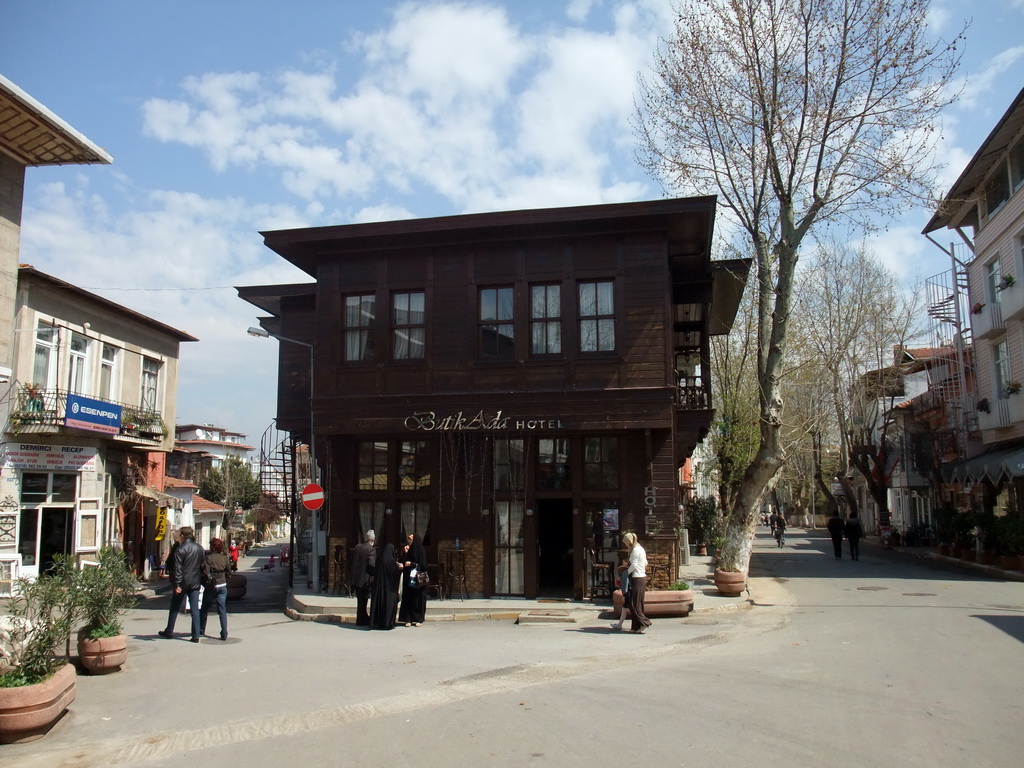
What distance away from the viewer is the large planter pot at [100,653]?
10.5 m

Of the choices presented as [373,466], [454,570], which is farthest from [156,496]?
[454,570]

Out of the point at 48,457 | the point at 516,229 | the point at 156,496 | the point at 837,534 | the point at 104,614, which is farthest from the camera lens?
the point at 837,534

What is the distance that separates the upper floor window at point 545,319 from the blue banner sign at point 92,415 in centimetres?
1424

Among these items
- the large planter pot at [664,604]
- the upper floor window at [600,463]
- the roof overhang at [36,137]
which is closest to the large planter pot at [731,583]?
the large planter pot at [664,604]

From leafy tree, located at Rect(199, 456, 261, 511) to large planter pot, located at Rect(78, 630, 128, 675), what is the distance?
148ft

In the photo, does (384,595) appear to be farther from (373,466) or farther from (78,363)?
(78,363)

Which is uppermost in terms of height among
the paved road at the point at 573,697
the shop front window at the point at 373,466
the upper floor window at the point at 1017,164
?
the upper floor window at the point at 1017,164

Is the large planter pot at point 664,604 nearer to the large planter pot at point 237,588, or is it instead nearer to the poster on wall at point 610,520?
the poster on wall at point 610,520

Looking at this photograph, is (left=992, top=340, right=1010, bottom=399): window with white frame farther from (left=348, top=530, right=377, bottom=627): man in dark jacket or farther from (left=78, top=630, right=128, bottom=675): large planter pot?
(left=78, top=630, right=128, bottom=675): large planter pot

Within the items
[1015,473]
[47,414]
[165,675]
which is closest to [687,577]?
[1015,473]

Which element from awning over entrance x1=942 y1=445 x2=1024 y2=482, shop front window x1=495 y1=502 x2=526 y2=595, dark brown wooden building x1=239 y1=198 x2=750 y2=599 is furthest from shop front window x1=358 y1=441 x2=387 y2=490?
awning over entrance x1=942 y1=445 x2=1024 y2=482

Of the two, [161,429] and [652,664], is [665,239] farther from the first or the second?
[161,429]

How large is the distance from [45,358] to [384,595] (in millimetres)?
15764

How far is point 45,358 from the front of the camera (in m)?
24.5
